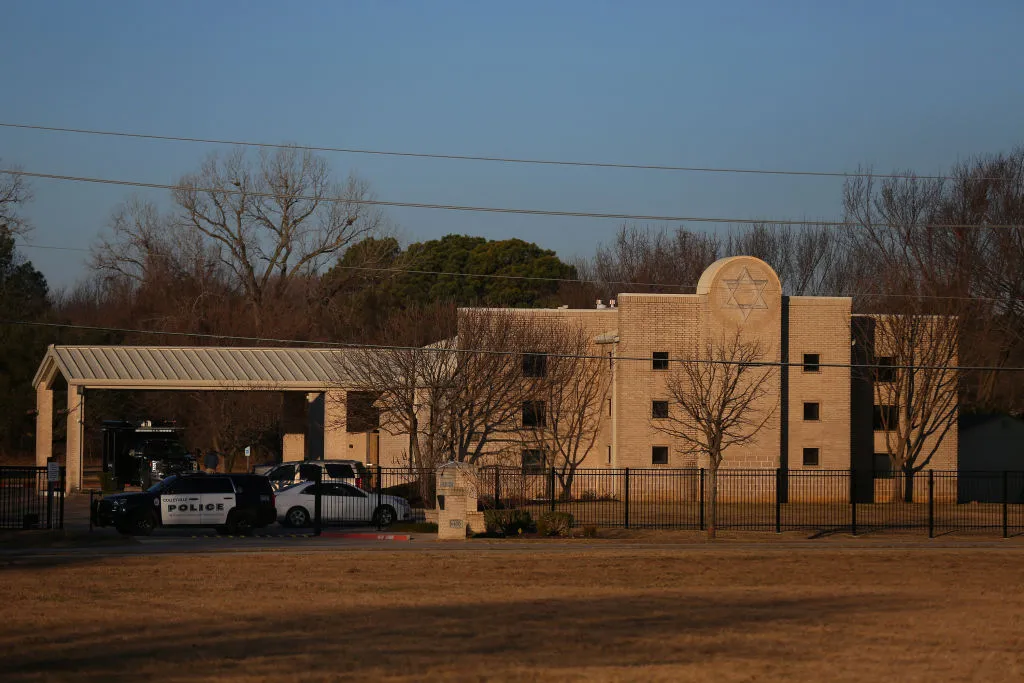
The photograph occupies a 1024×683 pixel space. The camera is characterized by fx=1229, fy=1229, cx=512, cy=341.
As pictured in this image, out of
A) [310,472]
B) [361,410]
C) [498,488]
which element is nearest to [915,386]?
[361,410]

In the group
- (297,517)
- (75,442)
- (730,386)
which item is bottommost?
(297,517)

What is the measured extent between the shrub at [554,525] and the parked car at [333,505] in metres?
4.79

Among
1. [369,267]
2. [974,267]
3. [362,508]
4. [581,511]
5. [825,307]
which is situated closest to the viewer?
[362,508]

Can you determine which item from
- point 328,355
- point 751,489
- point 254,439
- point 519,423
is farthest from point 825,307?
point 254,439

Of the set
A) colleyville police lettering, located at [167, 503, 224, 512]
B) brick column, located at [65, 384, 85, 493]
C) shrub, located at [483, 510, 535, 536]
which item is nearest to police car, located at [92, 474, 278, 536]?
Answer: colleyville police lettering, located at [167, 503, 224, 512]

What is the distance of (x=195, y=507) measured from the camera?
3170cm

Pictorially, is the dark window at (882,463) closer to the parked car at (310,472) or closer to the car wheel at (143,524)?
the parked car at (310,472)

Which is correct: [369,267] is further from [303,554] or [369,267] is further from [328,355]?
[303,554]

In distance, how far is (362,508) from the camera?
34312mm

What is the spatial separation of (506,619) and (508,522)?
14.4 metres

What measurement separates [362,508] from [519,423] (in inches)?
620

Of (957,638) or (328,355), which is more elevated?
(328,355)

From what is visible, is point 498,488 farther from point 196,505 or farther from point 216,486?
point 196,505

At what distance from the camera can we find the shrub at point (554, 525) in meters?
32.0
